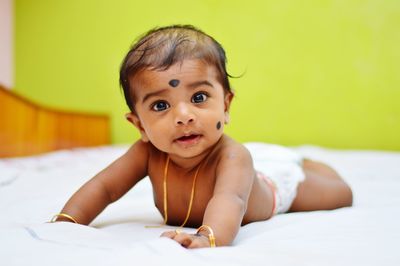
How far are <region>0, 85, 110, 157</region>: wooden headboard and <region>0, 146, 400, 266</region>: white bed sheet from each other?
92cm

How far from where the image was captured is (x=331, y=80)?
252 cm

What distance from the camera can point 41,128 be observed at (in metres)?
2.66

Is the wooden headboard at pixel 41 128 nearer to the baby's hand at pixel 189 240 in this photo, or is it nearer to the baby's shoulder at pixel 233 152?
the baby's shoulder at pixel 233 152

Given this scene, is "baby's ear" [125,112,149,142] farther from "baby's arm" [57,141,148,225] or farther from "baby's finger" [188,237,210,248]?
"baby's finger" [188,237,210,248]

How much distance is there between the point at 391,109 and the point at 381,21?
1.60 ft

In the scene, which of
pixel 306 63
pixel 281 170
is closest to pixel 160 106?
pixel 281 170

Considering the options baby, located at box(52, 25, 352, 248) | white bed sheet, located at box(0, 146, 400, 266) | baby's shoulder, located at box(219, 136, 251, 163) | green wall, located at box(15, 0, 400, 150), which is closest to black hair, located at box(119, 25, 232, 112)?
baby, located at box(52, 25, 352, 248)

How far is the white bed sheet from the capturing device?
0.56 meters

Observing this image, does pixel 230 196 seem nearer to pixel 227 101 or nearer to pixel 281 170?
pixel 227 101

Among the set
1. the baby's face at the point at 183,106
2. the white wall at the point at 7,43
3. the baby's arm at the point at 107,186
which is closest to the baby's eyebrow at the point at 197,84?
the baby's face at the point at 183,106

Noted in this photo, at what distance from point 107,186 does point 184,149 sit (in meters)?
0.24

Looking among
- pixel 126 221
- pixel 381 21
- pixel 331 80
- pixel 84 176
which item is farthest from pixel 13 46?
pixel 126 221

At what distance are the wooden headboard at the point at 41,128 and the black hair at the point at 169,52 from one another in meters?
1.60

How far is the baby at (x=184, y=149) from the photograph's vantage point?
0.82m
